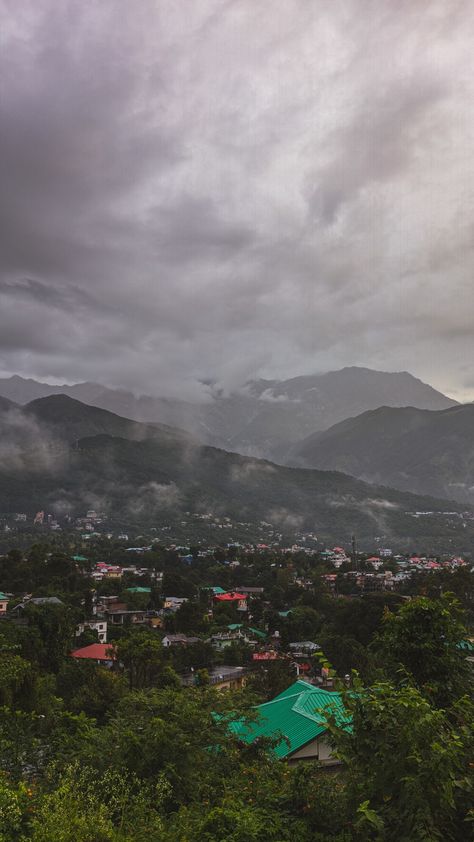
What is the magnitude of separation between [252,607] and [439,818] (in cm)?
3969

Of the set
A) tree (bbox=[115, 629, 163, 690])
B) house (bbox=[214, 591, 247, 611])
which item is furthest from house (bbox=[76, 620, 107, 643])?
house (bbox=[214, 591, 247, 611])

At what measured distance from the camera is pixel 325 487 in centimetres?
15275

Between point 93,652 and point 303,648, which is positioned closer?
point 93,652

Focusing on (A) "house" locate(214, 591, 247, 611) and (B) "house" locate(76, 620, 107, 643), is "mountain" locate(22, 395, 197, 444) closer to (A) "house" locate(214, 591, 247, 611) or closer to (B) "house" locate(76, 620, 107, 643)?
(A) "house" locate(214, 591, 247, 611)

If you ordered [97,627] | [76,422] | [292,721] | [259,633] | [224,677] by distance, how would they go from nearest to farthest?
[292,721] < [224,677] < [97,627] < [259,633] < [76,422]

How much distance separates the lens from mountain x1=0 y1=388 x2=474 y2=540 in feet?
407

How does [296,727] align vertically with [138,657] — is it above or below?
above

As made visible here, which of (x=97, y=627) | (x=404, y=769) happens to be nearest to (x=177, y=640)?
(x=97, y=627)

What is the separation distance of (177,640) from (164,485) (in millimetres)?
106702

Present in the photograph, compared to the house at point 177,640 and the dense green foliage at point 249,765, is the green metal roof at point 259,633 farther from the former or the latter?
the dense green foliage at point 249,765

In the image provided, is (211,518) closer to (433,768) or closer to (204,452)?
(204,452)

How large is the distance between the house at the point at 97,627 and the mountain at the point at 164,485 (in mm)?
81963

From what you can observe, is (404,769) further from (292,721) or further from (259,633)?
(259,633)

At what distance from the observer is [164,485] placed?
136500mm
